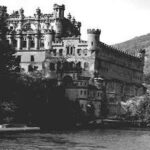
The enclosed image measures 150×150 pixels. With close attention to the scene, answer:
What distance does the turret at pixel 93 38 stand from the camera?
6043 inches

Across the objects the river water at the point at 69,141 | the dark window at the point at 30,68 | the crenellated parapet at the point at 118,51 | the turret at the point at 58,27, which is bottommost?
the river water at the point at 69,141

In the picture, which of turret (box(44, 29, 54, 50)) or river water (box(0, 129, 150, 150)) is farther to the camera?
turret (box(44, 29, 54, 50))

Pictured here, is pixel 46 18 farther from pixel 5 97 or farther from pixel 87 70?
pixel 5 97

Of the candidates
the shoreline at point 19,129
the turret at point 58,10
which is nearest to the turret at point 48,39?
the turret at point 58,10

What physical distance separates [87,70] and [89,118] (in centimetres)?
2082

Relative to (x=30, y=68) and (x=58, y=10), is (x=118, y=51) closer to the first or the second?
(x=58, y=10)

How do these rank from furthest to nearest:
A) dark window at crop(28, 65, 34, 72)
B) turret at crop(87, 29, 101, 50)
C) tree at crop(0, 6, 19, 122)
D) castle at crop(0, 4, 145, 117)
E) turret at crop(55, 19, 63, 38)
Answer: turret at crop(55, 19, 63, 38), turret at crop(87, 29, 101, 50), dark window at crop(28, 65, 34, 72), castle at crop(0, 4, 145, 117), tree at crop(0, 6, 19, 122)

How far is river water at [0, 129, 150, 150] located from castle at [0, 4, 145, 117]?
4000 cm

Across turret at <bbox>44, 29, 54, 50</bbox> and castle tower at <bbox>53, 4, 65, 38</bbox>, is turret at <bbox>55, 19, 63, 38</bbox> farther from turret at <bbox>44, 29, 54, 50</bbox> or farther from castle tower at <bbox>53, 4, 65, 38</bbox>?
turret at <bbox>44, 29, 54, 50</bbox>

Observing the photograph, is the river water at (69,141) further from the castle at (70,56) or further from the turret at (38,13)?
the turret at (38,13)

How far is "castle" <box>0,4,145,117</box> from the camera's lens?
143 metres

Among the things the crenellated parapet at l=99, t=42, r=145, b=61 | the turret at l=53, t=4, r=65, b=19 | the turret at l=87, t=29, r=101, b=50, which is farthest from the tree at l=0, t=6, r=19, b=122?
the turret at l=53, t=4, r=65, b=19

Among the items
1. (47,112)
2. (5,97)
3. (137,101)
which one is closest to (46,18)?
(137,101)

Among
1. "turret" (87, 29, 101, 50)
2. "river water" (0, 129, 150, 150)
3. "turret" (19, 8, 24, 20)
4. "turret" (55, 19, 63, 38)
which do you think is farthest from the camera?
"turret" (19, 8, 24, 20)
